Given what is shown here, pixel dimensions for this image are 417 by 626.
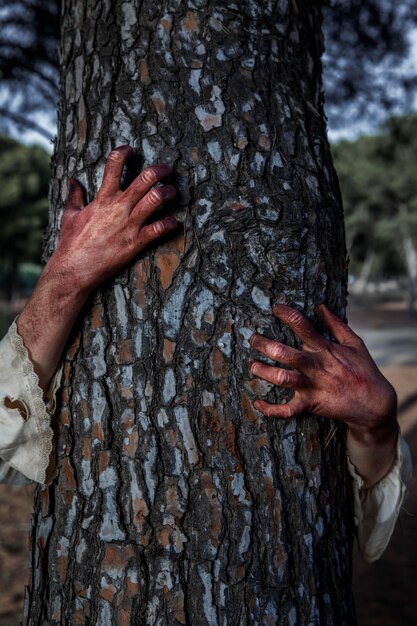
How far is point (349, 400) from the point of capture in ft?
4.92

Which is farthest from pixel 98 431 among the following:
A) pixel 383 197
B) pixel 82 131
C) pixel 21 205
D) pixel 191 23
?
pixel 383 197

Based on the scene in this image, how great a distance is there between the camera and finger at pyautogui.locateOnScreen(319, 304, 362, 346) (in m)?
1.58

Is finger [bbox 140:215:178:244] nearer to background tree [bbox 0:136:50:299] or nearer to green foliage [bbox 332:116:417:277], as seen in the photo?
background tree [bbox 0:136:50:299]

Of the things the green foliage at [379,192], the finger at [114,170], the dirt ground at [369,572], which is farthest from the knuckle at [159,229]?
the green foliage at [379,192]

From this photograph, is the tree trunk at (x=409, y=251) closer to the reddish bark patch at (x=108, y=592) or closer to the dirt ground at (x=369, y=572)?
the dirt ground at (x=369, y=572)

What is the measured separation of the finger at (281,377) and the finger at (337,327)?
6.9 inches

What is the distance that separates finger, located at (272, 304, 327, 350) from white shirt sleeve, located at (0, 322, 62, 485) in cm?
61

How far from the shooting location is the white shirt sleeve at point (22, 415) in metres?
1.54

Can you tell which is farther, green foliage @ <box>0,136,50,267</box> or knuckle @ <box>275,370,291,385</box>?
green foliage @ <box>0,136,50,267</box>

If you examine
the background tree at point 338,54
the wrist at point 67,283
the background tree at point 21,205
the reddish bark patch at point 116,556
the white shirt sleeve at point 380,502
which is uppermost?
the background tree at point 21,205

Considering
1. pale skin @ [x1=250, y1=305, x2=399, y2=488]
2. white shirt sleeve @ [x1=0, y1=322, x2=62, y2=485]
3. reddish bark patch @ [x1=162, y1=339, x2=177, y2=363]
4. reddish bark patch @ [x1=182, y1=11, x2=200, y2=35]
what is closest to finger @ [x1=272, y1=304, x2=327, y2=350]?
pale skin @ [x1=250, y1=305, x2=399, y2=488]

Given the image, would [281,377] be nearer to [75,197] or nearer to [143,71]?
[75,197]

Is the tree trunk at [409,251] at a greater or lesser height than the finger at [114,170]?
greater

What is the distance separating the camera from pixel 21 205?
24203mm
